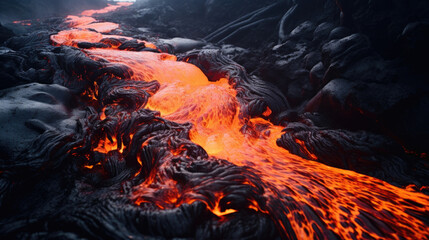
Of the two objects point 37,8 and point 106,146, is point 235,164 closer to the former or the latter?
point 106,146

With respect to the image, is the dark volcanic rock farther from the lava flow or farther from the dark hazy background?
the dark hazy background

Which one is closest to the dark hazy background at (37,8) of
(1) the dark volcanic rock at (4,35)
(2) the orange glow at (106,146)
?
(1) the dark volcanic rock at (4,35)

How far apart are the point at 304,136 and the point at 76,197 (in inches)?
137

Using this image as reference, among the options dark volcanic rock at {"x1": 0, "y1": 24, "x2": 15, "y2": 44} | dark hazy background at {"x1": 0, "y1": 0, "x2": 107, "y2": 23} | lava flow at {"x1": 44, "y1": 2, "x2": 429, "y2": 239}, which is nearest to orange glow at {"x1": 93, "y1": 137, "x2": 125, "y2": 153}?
lava flow at {"x1": 44, "y1": 2, "x2": 429, "y2": 239}

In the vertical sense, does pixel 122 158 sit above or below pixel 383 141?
below

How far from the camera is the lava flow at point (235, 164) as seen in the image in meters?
1.83

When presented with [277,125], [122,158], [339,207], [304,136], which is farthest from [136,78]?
[339,207]

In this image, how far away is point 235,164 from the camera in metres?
2.68

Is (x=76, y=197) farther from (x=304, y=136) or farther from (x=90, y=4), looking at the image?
(x=90, y=4)

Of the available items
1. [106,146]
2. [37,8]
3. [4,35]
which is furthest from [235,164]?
[37,8]

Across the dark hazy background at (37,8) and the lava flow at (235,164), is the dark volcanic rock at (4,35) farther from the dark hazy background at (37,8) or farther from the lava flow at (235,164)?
the dark hazy background at (37,8)

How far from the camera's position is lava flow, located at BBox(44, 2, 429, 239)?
72.0 inches

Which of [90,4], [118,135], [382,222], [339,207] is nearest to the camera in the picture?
[382,222]

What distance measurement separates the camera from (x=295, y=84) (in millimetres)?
5043
